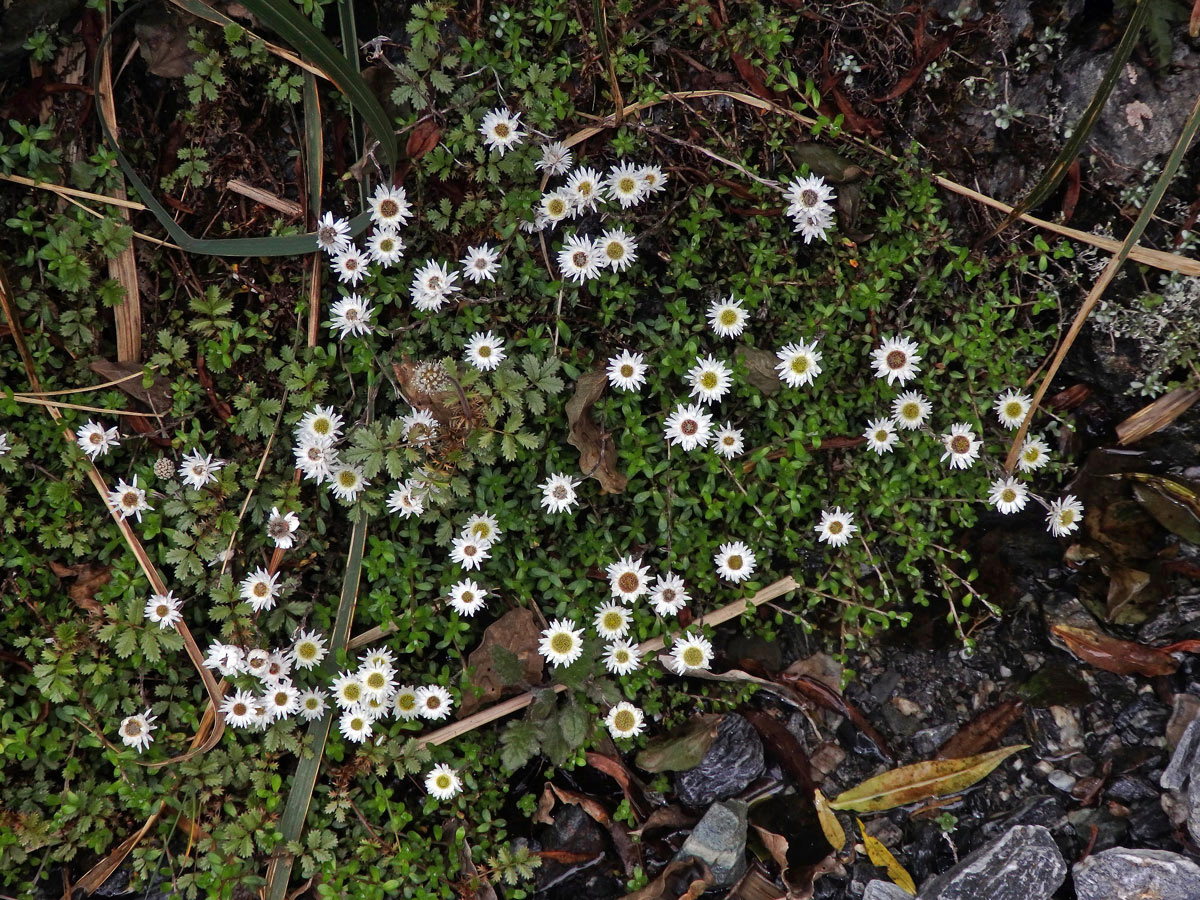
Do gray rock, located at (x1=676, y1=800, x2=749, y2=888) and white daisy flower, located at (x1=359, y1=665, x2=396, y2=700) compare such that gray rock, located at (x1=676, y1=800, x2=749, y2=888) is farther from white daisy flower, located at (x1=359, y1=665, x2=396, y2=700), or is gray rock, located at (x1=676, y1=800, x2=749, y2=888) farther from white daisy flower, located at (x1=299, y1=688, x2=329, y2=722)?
white daisy flower, located at (x1=299, y1=688, x2=329, y2=722)

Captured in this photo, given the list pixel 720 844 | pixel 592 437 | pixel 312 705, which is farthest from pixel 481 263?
pixel 720 844

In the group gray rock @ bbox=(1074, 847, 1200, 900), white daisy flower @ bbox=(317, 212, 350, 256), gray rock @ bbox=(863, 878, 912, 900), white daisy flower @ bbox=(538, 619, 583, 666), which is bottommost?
gray rock @ bbox=(1074, 847, 1200, 900)

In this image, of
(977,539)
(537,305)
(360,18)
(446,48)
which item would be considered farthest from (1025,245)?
(360,18)

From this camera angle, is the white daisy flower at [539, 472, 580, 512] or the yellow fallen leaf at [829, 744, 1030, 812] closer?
the white daisy flower at [539, 472, 580, 512]

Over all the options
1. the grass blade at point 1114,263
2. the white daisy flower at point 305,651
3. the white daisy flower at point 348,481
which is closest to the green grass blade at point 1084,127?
the grass blade at point 1114,263

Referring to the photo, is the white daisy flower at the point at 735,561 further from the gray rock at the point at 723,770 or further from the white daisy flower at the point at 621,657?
the gray rock at the point at 723,770

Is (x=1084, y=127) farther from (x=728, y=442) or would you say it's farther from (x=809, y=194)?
(x=728, y=442)

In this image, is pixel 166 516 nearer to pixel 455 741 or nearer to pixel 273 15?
pixel 455 741

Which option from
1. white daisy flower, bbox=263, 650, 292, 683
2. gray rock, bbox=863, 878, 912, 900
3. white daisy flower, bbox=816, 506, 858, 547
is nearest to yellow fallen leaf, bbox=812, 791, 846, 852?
gray rock, bbox=863, 878, 912, 900
